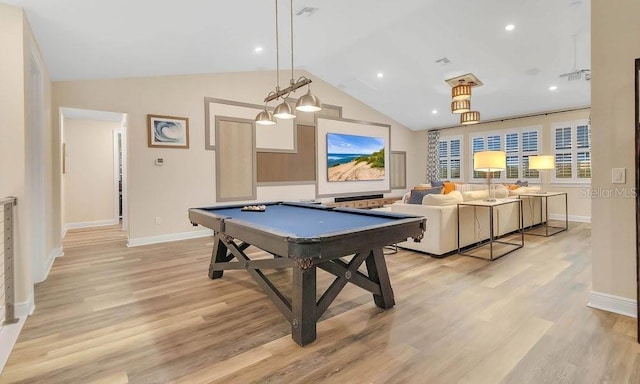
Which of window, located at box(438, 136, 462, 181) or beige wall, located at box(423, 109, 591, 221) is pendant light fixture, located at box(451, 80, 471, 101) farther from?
window, located at box(438, 136, 462, 181)

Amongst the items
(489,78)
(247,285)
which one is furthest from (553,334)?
(489,78)

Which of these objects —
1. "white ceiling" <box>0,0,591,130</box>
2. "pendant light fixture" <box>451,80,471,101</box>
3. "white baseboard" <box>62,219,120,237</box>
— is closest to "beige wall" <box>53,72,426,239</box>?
"white ceiling" <box>0,0,591,130</box>

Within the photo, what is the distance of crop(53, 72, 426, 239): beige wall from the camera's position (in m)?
5.19

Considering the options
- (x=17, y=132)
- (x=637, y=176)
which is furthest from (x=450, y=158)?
(x=17, y=132)

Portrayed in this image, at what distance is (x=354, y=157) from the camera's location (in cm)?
869

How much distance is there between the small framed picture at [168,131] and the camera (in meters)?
5.56

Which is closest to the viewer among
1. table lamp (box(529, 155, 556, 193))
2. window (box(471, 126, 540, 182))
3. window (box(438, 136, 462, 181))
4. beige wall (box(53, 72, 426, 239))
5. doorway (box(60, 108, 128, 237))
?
beige wall (box(53, 72, 426, 239))

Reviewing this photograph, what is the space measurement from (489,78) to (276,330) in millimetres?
6508

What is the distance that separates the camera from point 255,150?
22.1 ft

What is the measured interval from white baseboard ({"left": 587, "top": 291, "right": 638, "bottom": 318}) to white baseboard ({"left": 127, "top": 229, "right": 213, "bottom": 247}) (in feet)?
18.7

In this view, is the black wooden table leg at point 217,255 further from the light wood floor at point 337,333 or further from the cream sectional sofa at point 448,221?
the cream sectional sofa at point 448,221

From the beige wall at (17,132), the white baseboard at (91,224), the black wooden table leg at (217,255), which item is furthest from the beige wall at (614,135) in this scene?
the white baseboard at (91,224)

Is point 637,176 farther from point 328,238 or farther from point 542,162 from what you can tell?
point 542,162

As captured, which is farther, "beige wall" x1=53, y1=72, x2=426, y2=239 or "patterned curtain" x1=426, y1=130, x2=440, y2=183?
"patterned curtain" x1=426, y1=130, x2=440, y2=183
